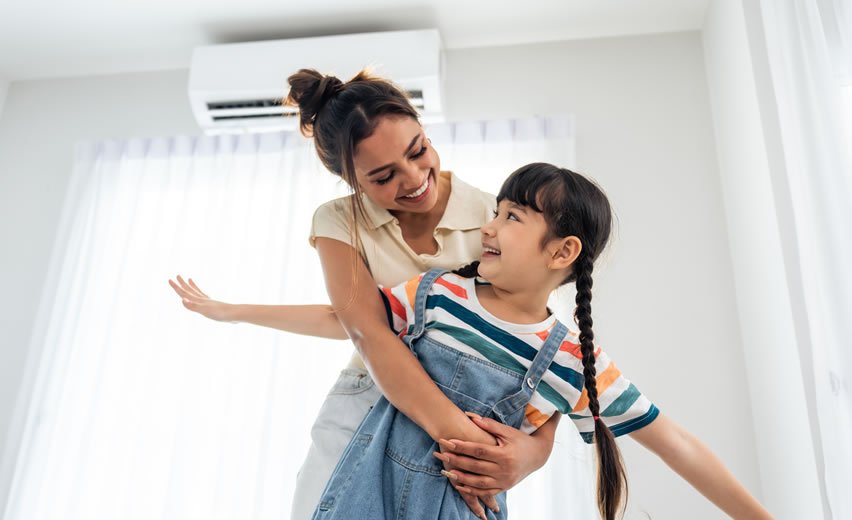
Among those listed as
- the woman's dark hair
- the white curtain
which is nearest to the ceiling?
the white curtain

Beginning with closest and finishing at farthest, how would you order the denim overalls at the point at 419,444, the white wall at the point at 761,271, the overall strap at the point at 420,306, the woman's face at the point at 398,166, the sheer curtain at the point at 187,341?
the denim overalls at the point at 419,444 → the overall strap at the point at 420,306 → the woman's face at the point at 398,166 → the white wall at the point at 761,271 → the sheer curtain at the point at 187,341

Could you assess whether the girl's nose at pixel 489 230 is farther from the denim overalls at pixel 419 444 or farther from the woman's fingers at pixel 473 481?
the woman's fingers at pixel 473 481

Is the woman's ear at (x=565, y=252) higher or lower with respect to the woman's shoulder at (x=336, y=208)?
lower

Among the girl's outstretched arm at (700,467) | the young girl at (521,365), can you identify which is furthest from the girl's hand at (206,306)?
the girl's outstretched arm at (700,467)

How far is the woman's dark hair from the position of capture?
3.63ft

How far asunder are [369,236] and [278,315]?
0.23 m

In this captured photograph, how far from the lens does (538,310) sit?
1182 mm

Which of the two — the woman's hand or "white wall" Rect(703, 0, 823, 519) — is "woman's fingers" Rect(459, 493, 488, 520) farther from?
"white wall" Rect(703, 0, 823, 519)

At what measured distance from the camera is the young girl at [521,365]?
1.05 meters

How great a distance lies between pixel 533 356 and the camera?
111cm

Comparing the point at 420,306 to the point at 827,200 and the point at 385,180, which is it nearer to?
the point at 385,180

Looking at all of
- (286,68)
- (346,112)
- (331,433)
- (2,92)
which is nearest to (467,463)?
(331,433)

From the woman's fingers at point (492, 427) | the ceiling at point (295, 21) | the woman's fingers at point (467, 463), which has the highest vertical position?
the ceiling at point (295, 21)

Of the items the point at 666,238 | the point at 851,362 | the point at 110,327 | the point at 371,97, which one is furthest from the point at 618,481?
the point at 110,327
